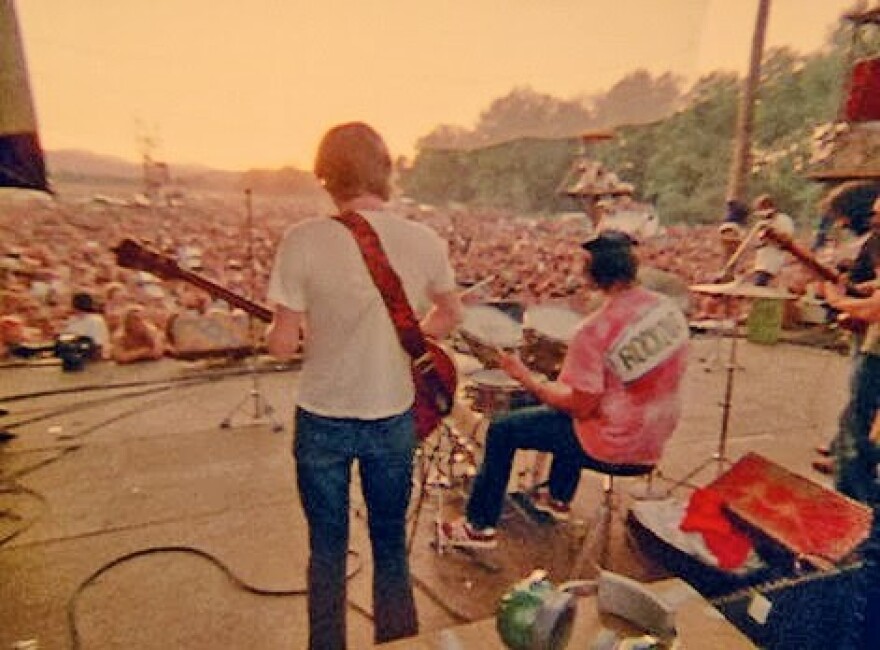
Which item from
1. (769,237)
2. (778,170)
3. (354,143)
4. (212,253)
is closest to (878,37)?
(778,170)

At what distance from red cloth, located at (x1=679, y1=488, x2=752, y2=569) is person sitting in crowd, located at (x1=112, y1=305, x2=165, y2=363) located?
6.49 metres

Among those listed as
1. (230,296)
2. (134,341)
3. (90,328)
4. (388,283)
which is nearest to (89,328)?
(90,328)

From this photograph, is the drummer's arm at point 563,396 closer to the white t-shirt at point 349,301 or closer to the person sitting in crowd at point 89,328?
the white t-shirt at point 349,301

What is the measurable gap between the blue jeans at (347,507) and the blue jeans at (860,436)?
2772mm

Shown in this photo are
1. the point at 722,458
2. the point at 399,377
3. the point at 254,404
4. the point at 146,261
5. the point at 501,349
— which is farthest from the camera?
the point at 254,404

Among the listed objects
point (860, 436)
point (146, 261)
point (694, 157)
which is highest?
point (694, 157)

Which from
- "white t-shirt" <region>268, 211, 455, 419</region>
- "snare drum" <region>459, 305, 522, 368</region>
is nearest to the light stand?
"snare drum" <region>459, 305, 522, 368</region>

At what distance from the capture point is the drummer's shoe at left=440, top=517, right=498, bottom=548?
3.28m

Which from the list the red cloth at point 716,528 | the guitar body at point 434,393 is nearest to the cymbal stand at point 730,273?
the red cloth at point 716,528

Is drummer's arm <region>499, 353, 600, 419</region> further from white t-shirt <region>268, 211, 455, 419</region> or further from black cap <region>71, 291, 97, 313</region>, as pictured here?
black cap <region>71, 291, 97, 313</region>

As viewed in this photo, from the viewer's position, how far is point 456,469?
14.1 feet

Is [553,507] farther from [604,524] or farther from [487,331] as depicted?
[487,331]

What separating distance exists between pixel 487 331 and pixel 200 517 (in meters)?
2.13

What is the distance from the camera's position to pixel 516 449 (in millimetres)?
3139
